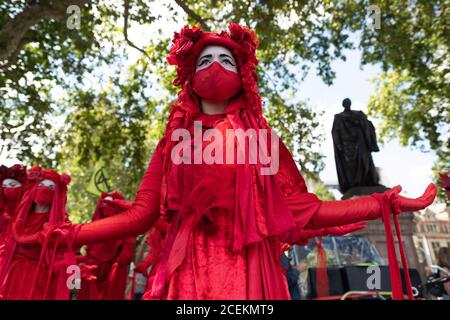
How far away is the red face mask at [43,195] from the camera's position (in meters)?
3.81

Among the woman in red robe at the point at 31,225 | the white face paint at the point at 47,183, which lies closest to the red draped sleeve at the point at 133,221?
the woman in red robe at the point at 31,225

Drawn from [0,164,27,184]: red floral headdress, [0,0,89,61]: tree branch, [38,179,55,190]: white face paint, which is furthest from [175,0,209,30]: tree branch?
[38,179,55,190]: white face paint

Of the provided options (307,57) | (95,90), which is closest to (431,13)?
(307,57)

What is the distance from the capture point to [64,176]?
13.1ft

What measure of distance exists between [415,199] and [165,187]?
138 centimetres

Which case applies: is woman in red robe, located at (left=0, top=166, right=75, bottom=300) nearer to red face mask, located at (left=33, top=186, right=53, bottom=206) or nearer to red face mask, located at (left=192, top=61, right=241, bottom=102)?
red face mask, located at (left=33, top=186, right=53, bottom=206)

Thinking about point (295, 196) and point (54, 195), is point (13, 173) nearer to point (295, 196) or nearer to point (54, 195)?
point (54, 195)

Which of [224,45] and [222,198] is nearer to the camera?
[222,198]

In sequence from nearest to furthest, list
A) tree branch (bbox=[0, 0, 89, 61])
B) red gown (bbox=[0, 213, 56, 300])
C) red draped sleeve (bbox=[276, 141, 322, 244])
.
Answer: red draped sleeve (bbox=[276, 141, 322, 244]) → red gown (bbox=[0, 213, 56, 300]) → tree branch (bbox=[0, 0, 89, 61])

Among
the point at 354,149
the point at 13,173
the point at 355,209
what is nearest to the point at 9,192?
the point at 13,173

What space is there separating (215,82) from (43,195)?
2.65 m

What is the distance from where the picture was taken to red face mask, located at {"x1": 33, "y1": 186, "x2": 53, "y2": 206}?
381 centimetres

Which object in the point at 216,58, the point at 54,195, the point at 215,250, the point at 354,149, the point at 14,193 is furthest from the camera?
the point at 354,149

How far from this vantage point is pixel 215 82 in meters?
2.08
